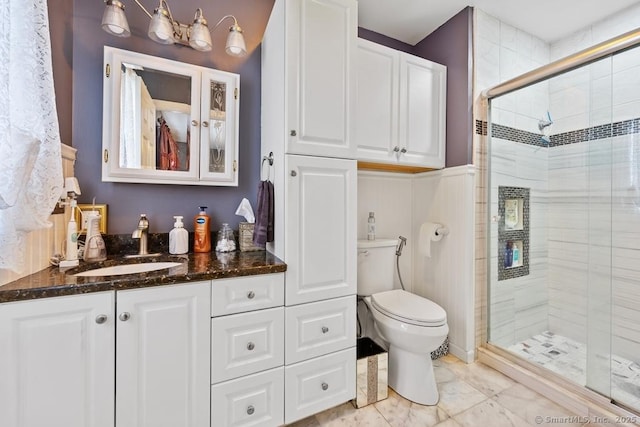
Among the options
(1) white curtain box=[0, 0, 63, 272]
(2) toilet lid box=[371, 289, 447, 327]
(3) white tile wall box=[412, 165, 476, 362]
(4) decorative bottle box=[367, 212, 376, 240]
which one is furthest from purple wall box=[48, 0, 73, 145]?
(3) white tile wall box=[412, 165, 476, 362]

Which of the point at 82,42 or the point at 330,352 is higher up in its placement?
the point at 82,42

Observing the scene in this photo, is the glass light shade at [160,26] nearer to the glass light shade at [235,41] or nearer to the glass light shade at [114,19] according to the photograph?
the glass light shade at [114,19]

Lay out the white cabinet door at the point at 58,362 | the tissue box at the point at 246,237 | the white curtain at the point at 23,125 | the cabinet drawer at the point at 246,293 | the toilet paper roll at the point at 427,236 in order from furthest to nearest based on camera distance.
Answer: the toilet paper roll at the point at 427,236 < the tissue box at the point at 246,237 < the cabinet drawer at the point at 246,293 < the white cabinet door at the point at 58,362 < the white curtain at the point at 23,125

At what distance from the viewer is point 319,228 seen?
1.30 meters

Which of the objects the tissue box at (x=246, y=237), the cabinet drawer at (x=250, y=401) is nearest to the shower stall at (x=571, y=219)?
the cabinet drawer at (x=250, y=401)

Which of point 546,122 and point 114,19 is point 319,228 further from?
point 546,122

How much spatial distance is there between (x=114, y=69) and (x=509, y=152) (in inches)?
102

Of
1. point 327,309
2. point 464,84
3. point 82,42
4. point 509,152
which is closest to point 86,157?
point 82,42

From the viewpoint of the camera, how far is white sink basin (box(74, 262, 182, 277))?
1108 millimetres

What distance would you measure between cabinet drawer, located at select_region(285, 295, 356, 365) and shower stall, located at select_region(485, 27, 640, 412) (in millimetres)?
1220

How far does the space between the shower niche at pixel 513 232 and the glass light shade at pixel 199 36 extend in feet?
7.10

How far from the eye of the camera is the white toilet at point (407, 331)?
144 cm

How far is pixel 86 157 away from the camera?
52.6 inches

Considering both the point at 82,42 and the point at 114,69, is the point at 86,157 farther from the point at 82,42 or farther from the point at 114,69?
the point at 82,42
